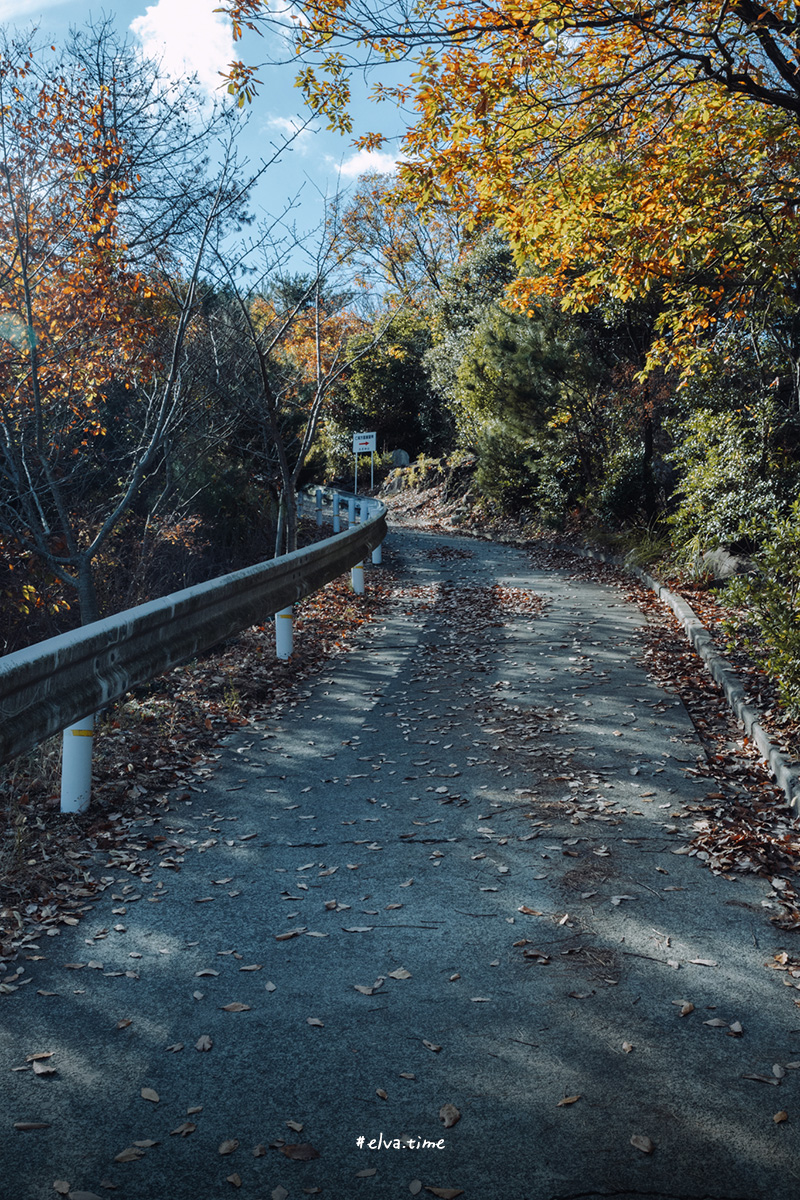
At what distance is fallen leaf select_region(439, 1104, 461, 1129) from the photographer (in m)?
2.66

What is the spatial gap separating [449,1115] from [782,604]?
5.29 metres

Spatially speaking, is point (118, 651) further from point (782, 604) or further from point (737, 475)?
point (737, 475)

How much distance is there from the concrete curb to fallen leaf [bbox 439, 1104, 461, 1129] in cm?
320

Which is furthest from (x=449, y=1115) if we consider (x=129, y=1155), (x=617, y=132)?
(x=617, y=132)

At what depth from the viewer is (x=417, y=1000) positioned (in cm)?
331

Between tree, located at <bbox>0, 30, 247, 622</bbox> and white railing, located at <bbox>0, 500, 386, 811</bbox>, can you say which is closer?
white railing, located at <bbox>0, 500, 386, 811</bbox>

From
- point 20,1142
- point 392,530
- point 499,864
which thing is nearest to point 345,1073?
point 20,1142

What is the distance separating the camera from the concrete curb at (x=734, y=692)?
5.39 m

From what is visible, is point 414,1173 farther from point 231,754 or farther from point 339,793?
point 231,754

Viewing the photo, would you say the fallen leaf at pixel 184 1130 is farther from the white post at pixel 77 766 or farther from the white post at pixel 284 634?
the white post at pixel 284 634

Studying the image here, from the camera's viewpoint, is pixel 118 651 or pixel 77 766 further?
pixel 118 651

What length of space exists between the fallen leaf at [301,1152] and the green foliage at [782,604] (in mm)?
4359

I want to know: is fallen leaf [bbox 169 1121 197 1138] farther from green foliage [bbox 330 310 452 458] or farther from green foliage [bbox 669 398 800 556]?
green foliage [bbox 330 310 452 458]

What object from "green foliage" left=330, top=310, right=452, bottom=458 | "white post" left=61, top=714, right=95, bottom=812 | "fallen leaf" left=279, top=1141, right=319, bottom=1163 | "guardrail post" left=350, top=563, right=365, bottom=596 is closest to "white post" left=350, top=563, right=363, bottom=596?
"guardrail post" left=350, top=563, right=365, bottom=596
